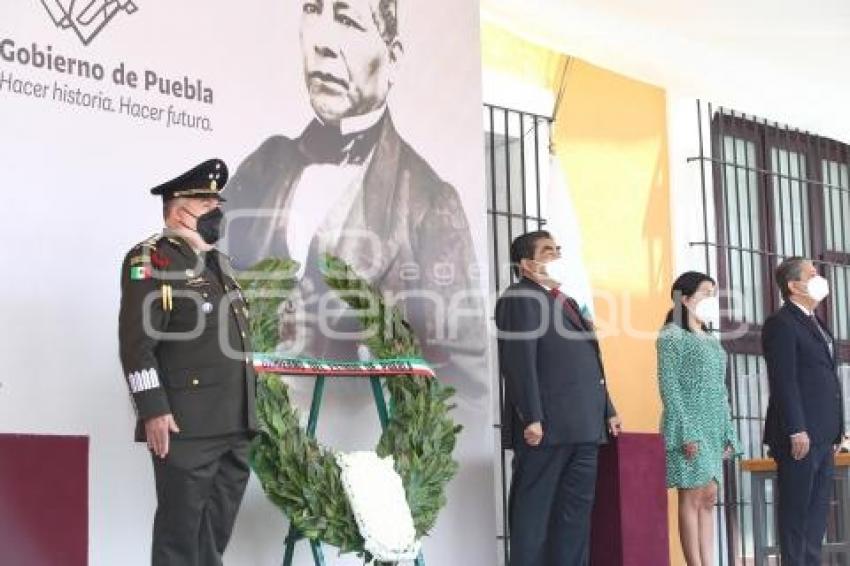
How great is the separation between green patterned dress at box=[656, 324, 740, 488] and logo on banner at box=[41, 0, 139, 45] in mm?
2587

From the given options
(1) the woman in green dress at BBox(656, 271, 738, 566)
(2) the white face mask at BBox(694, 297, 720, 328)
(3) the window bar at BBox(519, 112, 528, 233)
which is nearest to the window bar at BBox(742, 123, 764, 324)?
(2) the white face mask at BBox(694, 297, 720, 328)

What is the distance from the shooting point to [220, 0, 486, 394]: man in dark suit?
16.6ft

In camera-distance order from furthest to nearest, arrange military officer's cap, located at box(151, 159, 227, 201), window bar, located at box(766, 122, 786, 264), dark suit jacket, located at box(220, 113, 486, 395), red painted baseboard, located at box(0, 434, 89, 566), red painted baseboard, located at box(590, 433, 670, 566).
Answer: window bar, located at box(766, 122, 786, 264) < red painted baseboard, located at box(590, 433, 670, 566) < dark suit jacket, located at box(220, 113, 486, 395) < military officer's cap, located at box(151, 159, 227, 201) < red painted baseboard, located at box(0, 434, 89, 566)

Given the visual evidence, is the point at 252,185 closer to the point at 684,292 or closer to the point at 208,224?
the point at 208,224

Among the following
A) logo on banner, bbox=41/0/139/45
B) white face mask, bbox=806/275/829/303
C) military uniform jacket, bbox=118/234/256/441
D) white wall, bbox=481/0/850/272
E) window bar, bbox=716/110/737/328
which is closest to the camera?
military uniform jacket, bbox=118/234/256/441

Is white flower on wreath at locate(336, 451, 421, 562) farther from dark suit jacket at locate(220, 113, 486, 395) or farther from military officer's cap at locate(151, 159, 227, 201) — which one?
military officer's cap at locate(151, 159, 227, 201)

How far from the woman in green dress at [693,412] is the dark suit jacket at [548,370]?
62cm

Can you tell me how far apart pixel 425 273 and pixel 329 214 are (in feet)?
1.78

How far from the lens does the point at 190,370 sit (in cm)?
390

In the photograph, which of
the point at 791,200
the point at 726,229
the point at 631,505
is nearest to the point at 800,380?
the point at 631,505

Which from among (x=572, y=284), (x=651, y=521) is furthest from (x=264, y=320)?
(x=572, y=284)

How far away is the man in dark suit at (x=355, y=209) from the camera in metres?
5.07

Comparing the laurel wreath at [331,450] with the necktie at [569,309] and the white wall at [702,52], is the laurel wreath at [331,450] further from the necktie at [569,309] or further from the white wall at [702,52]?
the white wall at [702,52]

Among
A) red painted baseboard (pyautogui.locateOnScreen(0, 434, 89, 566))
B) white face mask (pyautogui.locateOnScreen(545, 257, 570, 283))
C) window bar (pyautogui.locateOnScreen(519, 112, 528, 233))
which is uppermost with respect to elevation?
window bar (pyautogui.locateOnScreen(519, 112, 528, 233))
